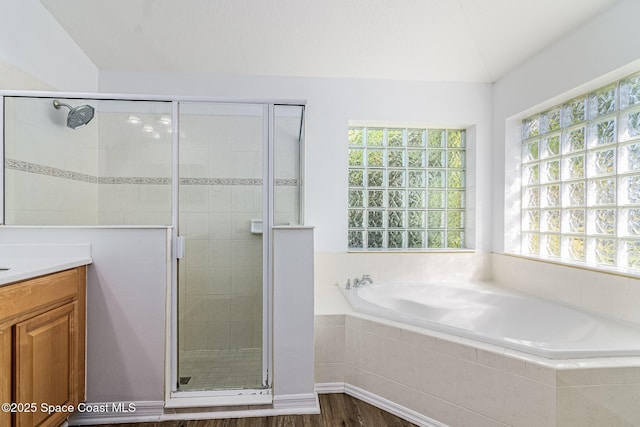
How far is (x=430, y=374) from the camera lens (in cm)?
154

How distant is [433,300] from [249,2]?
2.46 meters

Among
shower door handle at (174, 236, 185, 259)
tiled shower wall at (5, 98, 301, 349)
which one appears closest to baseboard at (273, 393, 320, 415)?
tiled shower wall at (5, 98, 301, 349)

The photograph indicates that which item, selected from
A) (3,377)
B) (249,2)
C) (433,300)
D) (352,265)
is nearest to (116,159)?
(3,377)

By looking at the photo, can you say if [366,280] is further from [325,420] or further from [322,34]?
[322,34]

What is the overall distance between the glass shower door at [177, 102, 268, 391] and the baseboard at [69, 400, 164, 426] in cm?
15

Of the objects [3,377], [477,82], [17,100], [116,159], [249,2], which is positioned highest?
[249,2]

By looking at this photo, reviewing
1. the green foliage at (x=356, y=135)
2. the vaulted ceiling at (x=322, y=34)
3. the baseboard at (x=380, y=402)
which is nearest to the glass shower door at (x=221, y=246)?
the baseboard at (x=380, y=402)

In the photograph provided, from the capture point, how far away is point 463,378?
1.44 metres

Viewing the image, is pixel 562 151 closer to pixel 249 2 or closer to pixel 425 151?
pixel 425 151

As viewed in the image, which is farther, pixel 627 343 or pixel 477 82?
pixel 477 82

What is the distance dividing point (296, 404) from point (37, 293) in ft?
4.32

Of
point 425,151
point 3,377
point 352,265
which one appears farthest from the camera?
point 425,151

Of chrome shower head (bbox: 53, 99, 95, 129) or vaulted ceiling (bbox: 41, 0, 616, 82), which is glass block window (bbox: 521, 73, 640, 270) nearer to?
vaulted ceiling (bbox: 41, 0, 616, 82)

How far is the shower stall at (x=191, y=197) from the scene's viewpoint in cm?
171
